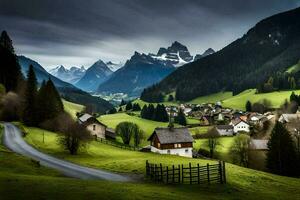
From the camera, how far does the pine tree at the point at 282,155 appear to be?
3652 inches

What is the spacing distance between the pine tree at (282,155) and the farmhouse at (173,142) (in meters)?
22.9

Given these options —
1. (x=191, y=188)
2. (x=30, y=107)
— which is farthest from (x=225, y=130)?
(x=191, y=188)

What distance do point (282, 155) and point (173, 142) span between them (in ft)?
98.4

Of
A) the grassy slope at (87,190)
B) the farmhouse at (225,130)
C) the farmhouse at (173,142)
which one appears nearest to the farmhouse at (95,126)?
the farmhouse at (173,142)

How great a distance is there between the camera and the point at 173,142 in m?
106


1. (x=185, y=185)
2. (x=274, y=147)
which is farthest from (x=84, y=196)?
(x=274, y=147)

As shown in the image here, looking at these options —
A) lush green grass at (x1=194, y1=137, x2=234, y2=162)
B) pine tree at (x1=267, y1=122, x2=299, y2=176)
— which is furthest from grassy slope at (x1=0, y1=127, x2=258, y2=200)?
lush green grass at (x1=194, y1=137, x2=234, y2=162)

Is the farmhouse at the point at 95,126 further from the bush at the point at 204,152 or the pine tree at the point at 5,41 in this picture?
the pine tree at the point at 5,41

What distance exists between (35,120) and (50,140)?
925 inches

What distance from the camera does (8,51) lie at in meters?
157

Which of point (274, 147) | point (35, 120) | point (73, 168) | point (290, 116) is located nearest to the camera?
point (73, 168)

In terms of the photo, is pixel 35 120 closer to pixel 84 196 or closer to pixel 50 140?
pixel 50 140

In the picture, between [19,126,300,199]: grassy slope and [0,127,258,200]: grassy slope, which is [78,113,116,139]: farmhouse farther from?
[0,127,258,200]: grassy slope

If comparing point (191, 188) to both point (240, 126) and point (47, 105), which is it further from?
point (240, 126)
